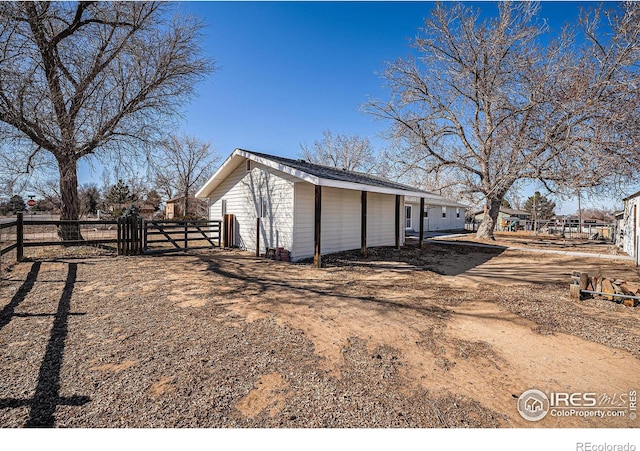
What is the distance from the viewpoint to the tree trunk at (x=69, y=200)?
34.4ft

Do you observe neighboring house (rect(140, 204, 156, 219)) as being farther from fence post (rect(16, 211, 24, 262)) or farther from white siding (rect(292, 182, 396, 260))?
white siding (rect(292, 182, 396, 260))

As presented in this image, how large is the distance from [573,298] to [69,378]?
7.87 metres

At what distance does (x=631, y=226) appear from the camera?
12422 millimetres

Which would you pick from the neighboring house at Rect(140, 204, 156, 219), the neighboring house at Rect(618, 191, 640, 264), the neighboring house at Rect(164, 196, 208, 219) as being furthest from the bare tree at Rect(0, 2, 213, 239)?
the neighboring house at Rect(140, 204, 156, 219)

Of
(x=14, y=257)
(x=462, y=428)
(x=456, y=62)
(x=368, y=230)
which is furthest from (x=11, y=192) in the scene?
(x=456, y=62)

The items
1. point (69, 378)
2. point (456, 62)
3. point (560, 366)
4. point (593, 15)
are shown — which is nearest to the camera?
point (69, 378)

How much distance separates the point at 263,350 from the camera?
3.42m

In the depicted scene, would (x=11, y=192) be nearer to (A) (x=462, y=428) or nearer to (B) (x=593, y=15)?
(A) (x=462, y=428)

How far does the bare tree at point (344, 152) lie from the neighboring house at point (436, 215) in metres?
9.39

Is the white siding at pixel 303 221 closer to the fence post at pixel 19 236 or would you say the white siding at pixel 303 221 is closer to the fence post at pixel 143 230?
the fence post at pixel 143 230

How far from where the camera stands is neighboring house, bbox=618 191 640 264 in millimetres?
10758
